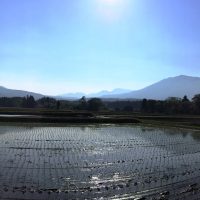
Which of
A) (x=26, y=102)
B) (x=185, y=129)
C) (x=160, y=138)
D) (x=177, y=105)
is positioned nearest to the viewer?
(x=160, y=138)

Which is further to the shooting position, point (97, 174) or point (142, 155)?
point (142, 155)

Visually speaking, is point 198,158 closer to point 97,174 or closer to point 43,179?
point 97,174

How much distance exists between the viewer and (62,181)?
11297mm

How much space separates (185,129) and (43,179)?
71.9 ft

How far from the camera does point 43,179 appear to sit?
11.5m

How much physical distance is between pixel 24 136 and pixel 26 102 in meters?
79.4

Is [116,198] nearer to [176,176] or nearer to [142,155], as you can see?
[176,176]

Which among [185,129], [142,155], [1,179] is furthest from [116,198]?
[185,129]

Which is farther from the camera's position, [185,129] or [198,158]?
[185,129]

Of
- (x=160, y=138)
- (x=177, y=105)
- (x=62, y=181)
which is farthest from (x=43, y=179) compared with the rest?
(x=177, y=105)

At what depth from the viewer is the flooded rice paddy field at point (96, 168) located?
10172 mm

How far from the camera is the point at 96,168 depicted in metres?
13.6

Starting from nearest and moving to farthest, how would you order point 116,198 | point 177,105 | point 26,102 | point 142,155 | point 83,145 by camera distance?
point 116,198
point 142,155
point 83,145
point 177,105
point 26,102

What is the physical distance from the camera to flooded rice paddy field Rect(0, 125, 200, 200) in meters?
10.2
